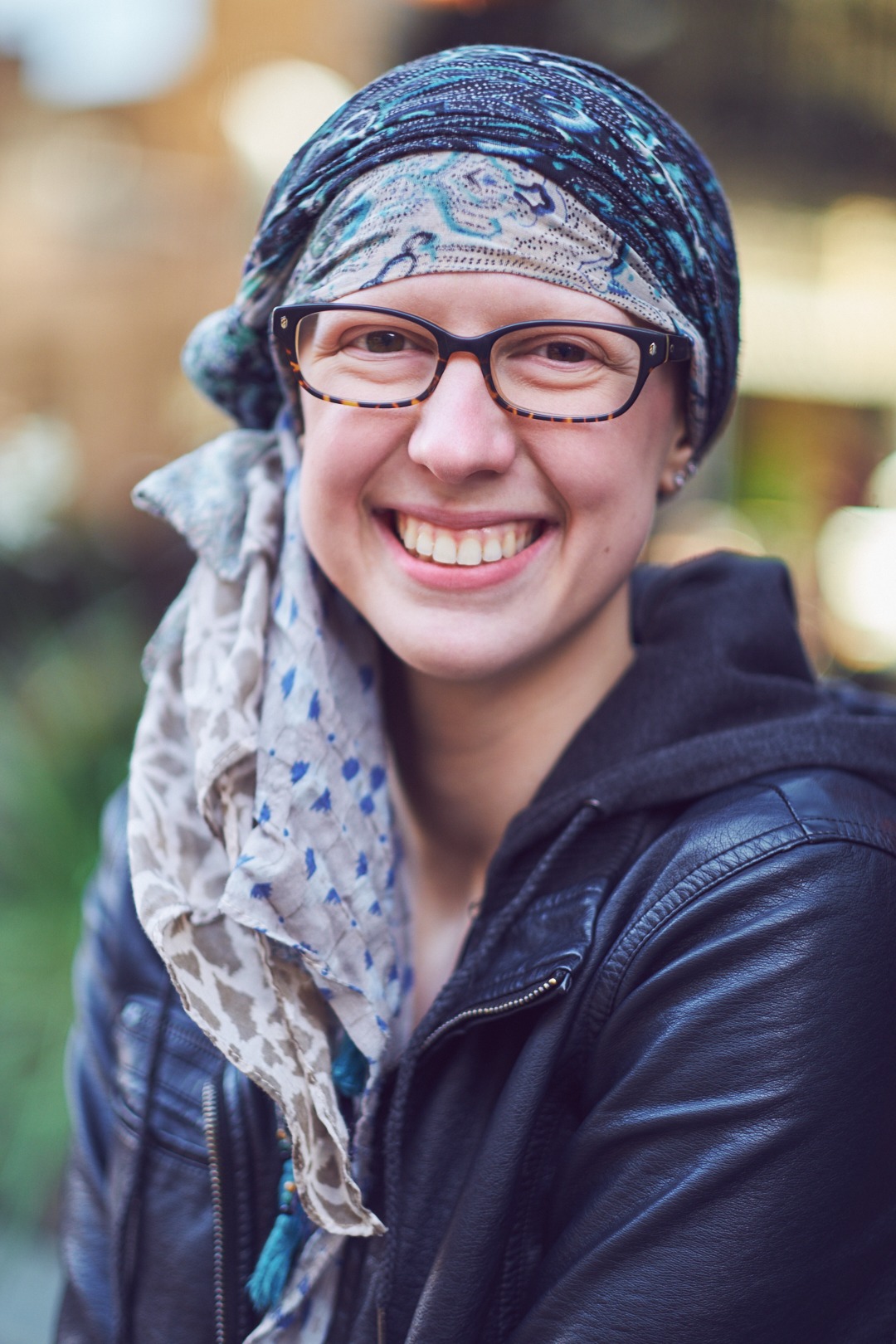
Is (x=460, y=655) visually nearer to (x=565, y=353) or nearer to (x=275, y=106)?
(x=565, y=353)

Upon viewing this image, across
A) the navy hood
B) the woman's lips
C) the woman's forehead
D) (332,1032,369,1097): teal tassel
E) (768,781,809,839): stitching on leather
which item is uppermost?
the woman's forehead

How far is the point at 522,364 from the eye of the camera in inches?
51.3

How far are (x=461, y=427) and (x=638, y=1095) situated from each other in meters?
0.77

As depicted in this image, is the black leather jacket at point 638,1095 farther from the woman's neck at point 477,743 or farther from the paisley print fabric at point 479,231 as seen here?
the paisley print fabric at point 479,231

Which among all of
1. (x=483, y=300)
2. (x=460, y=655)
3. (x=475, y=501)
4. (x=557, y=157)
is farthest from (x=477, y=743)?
(x=557, y=157)

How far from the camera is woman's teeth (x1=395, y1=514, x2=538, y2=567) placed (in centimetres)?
138

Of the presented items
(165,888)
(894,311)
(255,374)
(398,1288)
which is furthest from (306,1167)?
(894,311)

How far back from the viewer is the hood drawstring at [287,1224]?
4.72ft

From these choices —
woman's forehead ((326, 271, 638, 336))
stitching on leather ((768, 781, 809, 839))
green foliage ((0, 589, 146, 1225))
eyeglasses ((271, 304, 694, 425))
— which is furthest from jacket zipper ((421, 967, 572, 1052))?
green foliage ((0, 589, 146, 1225))

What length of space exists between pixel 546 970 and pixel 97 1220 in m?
1.01

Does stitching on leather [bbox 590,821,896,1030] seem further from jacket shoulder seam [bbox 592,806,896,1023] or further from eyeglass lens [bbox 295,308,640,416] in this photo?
eyeglass lens [bbox 295,308,640,416]

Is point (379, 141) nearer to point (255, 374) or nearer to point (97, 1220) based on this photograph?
point (255, 374)

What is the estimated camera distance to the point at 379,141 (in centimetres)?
130

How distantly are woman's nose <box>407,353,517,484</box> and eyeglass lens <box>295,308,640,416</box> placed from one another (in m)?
0.03
